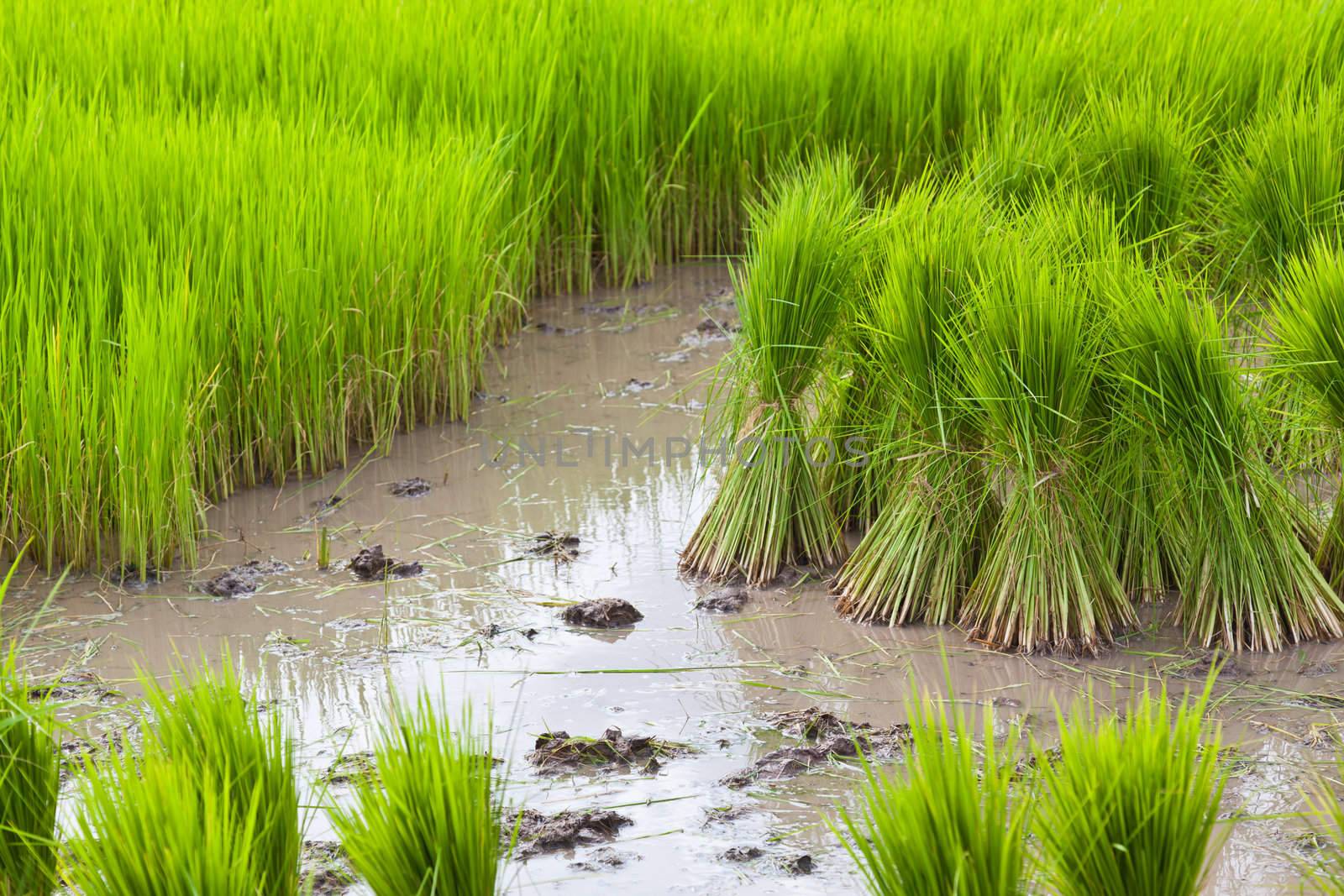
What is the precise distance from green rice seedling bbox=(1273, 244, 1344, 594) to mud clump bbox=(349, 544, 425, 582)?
1.80 m

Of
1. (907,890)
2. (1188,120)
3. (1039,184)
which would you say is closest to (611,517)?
(1039,184)

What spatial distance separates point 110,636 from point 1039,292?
6.16ft

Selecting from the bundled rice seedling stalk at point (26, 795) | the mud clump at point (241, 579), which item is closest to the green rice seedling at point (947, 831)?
the bundled rice seedling stalk at point (26, 795)

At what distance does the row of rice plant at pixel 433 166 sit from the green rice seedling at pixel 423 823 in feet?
4.66

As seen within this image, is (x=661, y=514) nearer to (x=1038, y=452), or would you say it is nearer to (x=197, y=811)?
(x=1038, y=452)

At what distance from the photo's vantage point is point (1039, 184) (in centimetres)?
341

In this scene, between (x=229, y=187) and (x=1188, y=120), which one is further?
(x=1188, y=120)

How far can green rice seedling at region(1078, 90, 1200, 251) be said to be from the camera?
3424mm

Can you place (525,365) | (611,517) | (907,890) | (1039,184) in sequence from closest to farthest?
(907,890) < (611,517) < (1039,184) < (525,365)

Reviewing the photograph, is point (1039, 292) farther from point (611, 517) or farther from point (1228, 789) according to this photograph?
point (611, 517)

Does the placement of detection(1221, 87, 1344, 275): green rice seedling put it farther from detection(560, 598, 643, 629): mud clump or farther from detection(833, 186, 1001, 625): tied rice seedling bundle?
detection(560, 598, 643, 629): mud clump

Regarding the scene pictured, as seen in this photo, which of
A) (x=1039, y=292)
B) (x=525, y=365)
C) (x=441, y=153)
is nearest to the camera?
(x=1039, y=292)

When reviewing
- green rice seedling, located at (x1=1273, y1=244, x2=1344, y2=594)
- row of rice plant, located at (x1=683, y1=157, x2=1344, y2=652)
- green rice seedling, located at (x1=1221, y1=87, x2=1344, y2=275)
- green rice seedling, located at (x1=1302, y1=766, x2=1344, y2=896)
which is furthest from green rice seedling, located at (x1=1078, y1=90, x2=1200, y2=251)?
green rice seedling, located at (x1=1302, y1=766, x2=1344, y2=896)

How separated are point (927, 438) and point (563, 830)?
1097 mm
